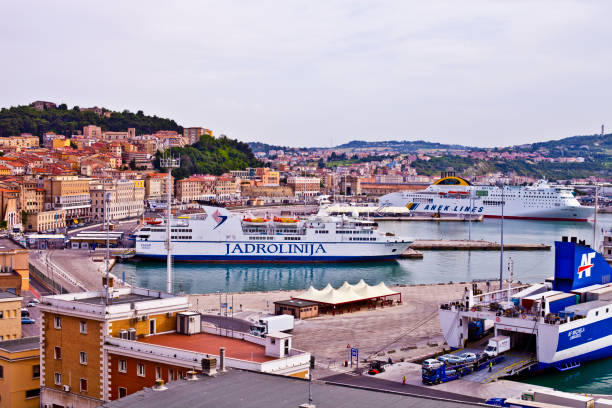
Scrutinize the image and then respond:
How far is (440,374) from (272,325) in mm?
4442

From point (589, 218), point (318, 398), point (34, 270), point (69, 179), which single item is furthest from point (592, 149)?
point (318, 398)

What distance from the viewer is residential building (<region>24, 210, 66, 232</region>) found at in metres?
38.8

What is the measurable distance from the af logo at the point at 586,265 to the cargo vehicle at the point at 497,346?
3211 mm

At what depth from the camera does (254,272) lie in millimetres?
28891

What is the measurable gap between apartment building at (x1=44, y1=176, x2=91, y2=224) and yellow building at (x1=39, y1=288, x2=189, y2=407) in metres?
35.4

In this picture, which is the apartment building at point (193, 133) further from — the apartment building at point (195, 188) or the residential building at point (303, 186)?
the apartment building at point (195, 188)

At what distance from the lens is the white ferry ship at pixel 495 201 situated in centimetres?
5838

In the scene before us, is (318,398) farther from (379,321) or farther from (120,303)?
(379,321)

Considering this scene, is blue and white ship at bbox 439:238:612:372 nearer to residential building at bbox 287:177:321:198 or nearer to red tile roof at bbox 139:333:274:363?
red tile roof at bbox 139:333:274:363

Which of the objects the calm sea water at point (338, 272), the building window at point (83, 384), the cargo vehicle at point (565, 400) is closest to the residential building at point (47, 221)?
the calm sea water at point (338, 272)

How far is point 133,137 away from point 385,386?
72.4m

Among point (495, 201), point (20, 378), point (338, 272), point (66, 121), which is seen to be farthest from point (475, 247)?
point (66, 121)

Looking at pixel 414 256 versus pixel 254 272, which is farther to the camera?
pixel 414 256

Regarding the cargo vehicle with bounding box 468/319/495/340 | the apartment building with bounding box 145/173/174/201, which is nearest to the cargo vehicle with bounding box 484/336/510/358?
the cargo vehicle with bounding box 468/319/495/340
